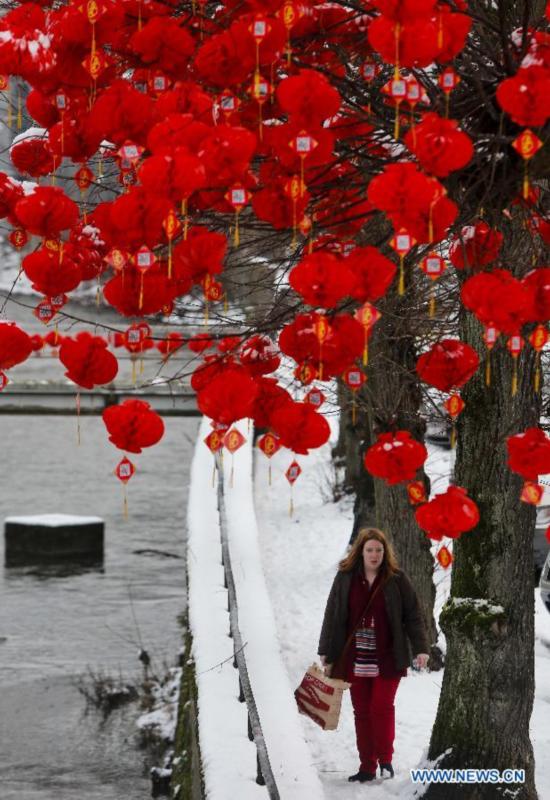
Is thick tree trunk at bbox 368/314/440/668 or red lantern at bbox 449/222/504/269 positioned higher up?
red lantern at bbox 449/222/504/269

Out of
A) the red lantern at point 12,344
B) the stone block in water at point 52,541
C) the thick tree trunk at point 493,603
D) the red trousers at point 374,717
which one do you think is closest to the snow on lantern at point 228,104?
the red lantern at point 12,344

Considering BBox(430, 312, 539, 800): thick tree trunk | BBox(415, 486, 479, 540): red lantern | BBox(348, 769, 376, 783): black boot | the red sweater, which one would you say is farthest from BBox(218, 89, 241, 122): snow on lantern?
BBox(348, 769, 376, 783): black boot

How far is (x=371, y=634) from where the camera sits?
851cm

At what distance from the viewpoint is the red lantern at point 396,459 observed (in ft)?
25.9

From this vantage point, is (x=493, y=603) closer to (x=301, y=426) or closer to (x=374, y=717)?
(x=374, y=717)

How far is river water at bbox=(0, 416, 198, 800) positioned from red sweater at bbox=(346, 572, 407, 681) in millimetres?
6247

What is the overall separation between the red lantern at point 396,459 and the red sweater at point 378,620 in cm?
91

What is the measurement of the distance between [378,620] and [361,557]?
16.7 inches

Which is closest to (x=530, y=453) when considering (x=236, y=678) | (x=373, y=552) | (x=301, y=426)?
(x=301, y=426)

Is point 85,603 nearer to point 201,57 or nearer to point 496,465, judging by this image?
point 496,465

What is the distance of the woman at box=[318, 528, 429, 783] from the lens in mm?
8453

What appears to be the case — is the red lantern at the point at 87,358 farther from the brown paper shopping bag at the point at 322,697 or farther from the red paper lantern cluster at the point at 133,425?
the brown paper shopping bag at the point at 322,697

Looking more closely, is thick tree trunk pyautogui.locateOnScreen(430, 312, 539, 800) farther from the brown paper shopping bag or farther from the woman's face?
the brown paper shopping bag

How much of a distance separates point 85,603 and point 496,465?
50.8 feet
